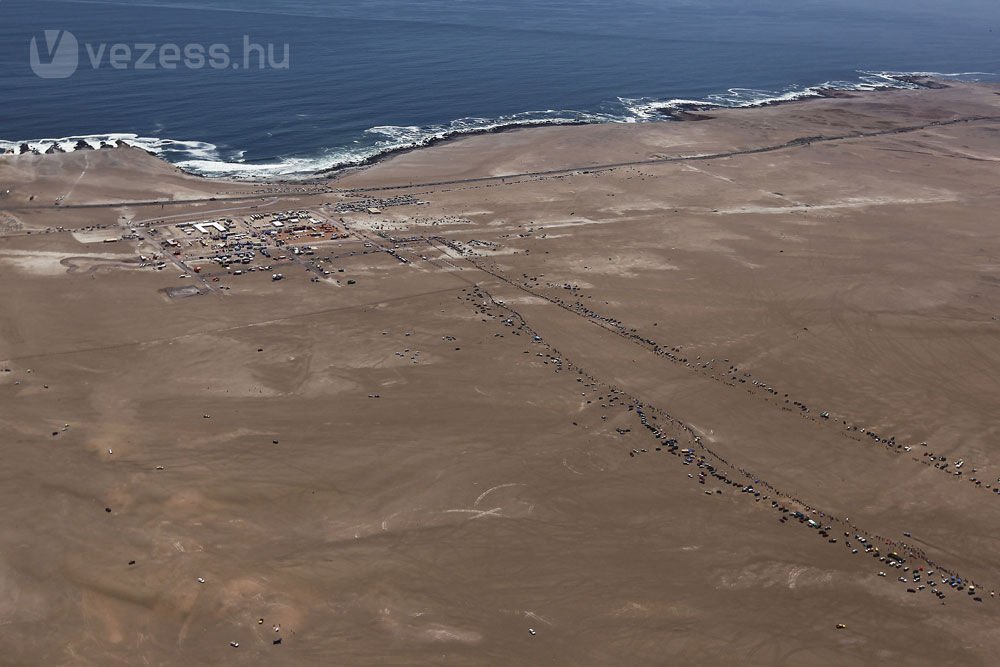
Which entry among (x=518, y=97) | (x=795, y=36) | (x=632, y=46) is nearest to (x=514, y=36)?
(x=632, y=46)

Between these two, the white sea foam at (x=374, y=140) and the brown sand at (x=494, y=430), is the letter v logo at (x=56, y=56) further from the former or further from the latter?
the brown sand at (x=494, y=430)

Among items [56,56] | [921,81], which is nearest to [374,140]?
[56,56]

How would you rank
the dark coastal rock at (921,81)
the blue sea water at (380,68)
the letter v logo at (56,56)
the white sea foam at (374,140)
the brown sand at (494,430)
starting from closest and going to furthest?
the brown sand at (494,430) → the white sea foam at (374,140) → the blue sea water at (380,68) → the letter v logo at (56,56) → the dark coastal rock at (921,81)

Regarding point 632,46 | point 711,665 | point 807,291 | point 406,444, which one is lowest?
point 711,665

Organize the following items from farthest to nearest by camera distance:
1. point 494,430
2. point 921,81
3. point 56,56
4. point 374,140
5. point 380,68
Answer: point 921,81 < point 380,68 < point 56,56 < point 374,140 < point 494,430

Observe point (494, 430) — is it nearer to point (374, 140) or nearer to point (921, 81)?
point (374, 140)

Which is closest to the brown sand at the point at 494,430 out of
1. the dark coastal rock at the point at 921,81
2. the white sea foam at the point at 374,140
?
the white sea foam at the point at 374,140

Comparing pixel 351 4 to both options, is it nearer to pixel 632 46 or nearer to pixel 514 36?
pixel 514 36
